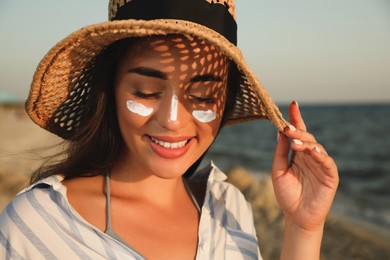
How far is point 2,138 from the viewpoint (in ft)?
53.1

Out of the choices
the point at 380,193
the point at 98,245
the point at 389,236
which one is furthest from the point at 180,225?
the point at 380,193

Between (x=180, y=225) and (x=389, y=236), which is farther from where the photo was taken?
(x=389, y=236)

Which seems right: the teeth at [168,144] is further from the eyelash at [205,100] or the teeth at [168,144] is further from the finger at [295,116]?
the finger at [295,116]

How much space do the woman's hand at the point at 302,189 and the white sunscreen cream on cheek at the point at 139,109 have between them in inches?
24.2

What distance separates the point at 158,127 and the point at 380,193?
1298 centimetres

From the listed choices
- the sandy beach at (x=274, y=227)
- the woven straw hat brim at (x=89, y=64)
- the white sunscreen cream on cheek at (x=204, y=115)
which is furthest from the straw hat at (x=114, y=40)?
the sandy beach at (x=274, y=227)

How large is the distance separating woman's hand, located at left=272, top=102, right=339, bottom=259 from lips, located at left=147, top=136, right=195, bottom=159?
0.47m

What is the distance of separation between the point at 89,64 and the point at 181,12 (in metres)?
0.59

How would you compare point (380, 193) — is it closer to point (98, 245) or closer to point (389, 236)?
point (389, 236)

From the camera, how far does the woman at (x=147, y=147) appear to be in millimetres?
1810

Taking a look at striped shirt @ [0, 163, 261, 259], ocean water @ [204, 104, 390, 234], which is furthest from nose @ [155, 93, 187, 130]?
ocean water @ [204, 104, 390, 234]

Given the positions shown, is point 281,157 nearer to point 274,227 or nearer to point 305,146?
point 305,146

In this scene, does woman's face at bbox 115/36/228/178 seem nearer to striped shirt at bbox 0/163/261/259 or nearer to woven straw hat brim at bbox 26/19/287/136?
woven straw hat brim at bbox 26/19/287/136

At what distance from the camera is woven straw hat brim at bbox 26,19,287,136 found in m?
1.68
